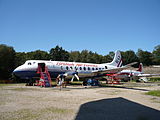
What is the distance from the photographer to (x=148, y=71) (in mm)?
68500

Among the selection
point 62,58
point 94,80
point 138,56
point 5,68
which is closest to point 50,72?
point 94,80

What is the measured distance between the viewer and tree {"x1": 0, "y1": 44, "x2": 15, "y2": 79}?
39.3 metres

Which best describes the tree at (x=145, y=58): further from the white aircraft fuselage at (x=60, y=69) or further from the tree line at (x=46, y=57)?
the white aircraft fuselage at (x=60, y=69)

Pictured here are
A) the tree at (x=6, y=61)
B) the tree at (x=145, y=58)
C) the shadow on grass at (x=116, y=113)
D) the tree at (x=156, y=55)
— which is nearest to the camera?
the shadow on grass at (x=116, y=113)

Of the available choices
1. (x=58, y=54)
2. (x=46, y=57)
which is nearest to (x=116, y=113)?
(x=46, y=57)

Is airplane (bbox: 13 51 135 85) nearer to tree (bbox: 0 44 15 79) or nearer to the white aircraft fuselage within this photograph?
the white aircraft fuselage

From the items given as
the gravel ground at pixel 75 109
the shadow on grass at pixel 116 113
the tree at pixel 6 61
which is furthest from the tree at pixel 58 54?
the shadow on grass at pixel 116 113

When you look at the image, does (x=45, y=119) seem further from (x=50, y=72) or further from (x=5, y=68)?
(x=5, y=68)

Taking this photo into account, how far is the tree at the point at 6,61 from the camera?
39.3 m

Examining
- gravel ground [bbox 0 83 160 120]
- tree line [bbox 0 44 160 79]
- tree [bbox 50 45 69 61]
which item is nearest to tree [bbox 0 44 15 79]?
tree line [bbox 0 44 160 79]

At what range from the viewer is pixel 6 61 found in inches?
1575

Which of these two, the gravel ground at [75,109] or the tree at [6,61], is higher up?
the tree at [6,61]

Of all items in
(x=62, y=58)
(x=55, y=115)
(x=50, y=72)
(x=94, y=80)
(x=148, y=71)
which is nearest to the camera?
(x=55, y=115)

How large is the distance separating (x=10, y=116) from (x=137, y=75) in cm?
3685
